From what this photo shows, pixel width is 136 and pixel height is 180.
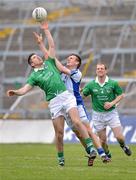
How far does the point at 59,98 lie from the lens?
17.4 m

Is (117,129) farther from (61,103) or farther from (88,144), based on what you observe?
(61,103)

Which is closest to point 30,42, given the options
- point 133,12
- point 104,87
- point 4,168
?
point 133,12

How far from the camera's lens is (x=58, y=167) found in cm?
1692

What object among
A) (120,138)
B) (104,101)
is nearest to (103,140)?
(120,138)

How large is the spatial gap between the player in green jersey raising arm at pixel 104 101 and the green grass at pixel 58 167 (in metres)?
0.58

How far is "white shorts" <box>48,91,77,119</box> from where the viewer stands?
57.1 ft

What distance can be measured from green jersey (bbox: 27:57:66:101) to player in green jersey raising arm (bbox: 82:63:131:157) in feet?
7.64

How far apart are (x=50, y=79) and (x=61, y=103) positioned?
1.76ft

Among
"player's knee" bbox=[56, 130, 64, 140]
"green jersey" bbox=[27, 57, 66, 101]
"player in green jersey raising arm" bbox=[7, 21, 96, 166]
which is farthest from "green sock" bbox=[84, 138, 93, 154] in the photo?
"green jersey" bbox=[27, 57, 66, 101]

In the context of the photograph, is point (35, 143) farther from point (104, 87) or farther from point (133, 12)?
point (133, 12)

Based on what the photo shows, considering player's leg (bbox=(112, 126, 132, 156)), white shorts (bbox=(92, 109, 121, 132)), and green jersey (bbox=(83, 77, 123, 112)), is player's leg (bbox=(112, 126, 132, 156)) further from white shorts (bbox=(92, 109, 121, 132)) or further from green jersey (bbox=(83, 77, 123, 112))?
green jersey (bbox=(83, 77, 123, 112))

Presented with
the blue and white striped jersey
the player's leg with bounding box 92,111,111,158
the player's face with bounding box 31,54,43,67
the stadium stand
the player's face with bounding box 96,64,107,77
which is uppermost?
the stadium stand

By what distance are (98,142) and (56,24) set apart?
22.2m

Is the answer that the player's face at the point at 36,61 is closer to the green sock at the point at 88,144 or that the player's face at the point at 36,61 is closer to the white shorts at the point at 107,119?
the green sock at the point at 88,144
